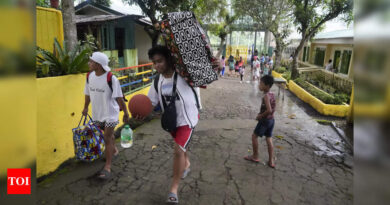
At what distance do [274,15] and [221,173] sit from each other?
51.1 ft

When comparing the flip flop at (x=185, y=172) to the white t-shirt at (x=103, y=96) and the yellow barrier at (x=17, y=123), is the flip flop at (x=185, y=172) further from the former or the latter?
the yellow barrier at (x=17, y=123)

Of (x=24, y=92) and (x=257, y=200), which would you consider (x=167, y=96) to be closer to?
(x=257, y=200)

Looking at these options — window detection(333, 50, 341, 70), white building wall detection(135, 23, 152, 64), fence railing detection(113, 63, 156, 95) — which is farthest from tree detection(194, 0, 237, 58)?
fence railing detection(113, 63, 156, 95)

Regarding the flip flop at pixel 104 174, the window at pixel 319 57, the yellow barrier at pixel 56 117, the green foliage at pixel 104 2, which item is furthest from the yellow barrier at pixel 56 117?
the window at pixel 319 57

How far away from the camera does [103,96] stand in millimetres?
3049

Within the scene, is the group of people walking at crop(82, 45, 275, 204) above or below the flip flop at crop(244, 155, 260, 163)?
above

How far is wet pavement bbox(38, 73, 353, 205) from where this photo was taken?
→ 2900 mm

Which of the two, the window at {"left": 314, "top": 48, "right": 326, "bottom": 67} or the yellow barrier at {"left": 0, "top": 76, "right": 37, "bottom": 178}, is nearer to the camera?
the yellow barrier at {"left": 0, "top": 76, "right": 37, "bottom": 178}

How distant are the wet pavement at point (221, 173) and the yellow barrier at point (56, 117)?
0.24 m

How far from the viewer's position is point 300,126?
18.8 ft

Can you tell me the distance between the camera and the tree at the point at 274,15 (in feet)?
52.6

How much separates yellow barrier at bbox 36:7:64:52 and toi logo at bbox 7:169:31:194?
4.61 metres

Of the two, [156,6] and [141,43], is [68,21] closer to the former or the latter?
[156,6]

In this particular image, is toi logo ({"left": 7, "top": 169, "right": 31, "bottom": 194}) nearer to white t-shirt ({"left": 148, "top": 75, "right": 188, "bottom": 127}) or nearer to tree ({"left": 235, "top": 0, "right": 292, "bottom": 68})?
white t-shirt ({"left": 148, "top": 75, "right": 188, "bottom": 127})
